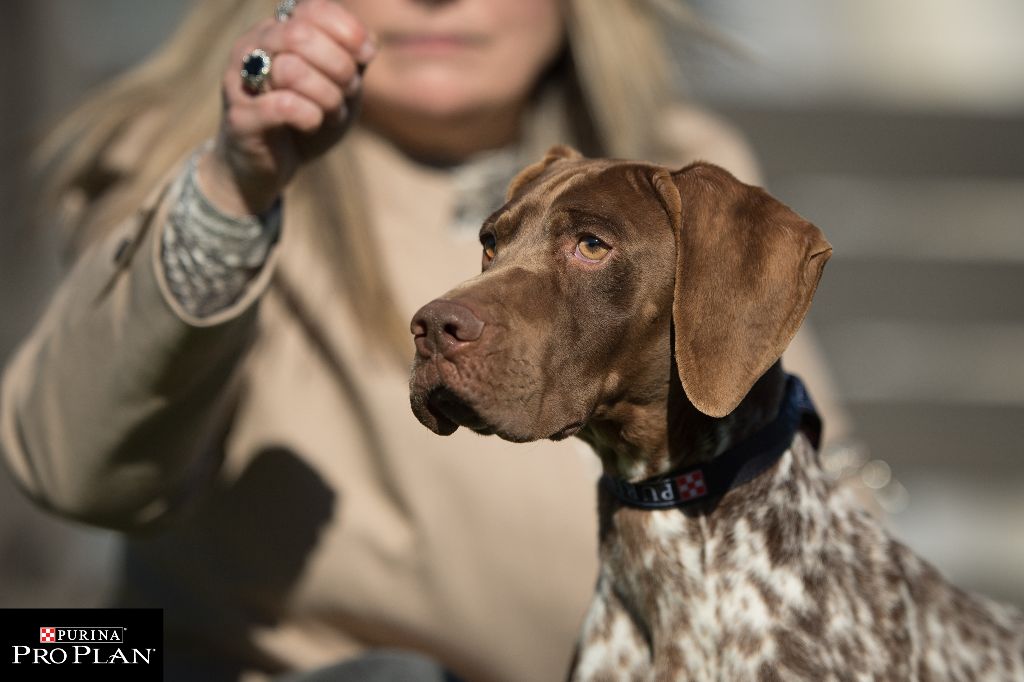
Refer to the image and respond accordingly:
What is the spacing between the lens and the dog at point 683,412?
1.82 metres

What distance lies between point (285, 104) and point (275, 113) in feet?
0.07

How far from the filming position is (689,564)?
202 cm

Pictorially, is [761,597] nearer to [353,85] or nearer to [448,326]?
[448,326]

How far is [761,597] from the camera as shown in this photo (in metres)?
1.99

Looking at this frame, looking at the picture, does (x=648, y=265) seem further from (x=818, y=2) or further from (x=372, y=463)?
(x=818, y=2)

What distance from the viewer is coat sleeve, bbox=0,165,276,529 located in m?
2.37

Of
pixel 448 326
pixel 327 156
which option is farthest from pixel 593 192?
pixel 327 156

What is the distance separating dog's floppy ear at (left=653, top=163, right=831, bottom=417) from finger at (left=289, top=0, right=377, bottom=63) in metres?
0.69

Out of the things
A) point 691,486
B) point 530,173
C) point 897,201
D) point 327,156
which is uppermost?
point 897,201

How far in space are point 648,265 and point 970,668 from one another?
2.90ft

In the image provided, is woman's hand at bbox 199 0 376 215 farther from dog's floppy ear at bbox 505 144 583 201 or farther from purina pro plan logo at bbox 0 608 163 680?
purina pro plan logo at bbox 0 608 163 680

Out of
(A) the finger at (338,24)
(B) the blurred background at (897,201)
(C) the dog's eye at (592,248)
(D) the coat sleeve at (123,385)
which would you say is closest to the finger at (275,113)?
(A) the finger at (338,24)

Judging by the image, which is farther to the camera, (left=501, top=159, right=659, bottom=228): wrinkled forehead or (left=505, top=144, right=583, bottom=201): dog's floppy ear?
(left=505, top=144, right=583, bottom=201): dog's floppy ear

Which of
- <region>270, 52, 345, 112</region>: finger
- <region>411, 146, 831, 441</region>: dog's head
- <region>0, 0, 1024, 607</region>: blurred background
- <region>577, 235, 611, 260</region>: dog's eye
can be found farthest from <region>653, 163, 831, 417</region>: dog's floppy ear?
<region>0, 0, 1024, 607</region>: blurred background
